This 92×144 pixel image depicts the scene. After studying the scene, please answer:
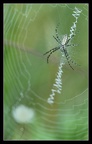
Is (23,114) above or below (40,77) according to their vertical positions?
below

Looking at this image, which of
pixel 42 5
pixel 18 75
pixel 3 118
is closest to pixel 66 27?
pixel 42 5

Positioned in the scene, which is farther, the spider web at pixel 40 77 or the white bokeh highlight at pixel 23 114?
the white bokeh highlight at pixel 23 114

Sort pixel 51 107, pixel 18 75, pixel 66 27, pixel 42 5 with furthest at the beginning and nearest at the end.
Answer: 1. pixel 18 75
2. pixel 51 107
3. pixel 42 5
4. pixel 66 27

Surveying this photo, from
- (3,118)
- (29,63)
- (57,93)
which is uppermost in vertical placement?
(29,63)

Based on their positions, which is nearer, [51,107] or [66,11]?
[66,11]

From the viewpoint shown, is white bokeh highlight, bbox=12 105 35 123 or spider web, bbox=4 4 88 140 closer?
spider web, bbox=4 4 88 140

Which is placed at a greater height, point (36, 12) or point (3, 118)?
point (36, 12)

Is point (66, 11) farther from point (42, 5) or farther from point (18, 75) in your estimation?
point (18, 75)

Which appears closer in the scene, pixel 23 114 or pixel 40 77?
pixel 40 77
